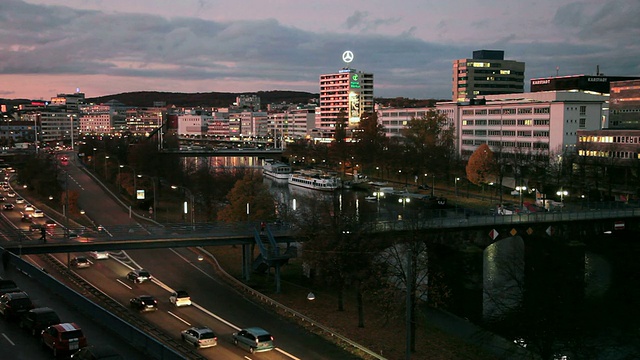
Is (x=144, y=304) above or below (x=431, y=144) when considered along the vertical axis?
below

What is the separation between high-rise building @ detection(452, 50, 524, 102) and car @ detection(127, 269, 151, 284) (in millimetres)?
126018

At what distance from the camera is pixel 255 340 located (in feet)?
72.3

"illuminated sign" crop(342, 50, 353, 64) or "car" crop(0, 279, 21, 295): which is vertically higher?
"illuminated sign" crop(342, 50, 353, 64)

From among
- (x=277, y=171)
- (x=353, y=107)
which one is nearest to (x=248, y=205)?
(x=277, y=171)

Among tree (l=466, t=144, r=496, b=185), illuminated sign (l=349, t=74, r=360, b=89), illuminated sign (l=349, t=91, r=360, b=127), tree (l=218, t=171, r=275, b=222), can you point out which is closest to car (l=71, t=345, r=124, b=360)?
tree (l=218, t=171, r=275, b=222)

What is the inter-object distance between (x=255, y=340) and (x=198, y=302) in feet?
26.2

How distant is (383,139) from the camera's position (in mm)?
103625

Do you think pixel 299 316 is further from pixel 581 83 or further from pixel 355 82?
pixel 355 82

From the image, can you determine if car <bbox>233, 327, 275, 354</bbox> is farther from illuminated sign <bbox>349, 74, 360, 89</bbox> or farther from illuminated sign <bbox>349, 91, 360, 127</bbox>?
illuminated sign <bbox>349, 74, 360, 89</bbox>

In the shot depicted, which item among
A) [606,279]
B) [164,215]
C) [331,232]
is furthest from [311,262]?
[164,215]

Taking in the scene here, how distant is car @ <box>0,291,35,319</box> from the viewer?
17.8 meters

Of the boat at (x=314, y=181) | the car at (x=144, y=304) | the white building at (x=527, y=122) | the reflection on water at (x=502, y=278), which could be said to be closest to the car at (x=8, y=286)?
the car at (x=144, y=304)

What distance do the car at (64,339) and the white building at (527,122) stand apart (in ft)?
225

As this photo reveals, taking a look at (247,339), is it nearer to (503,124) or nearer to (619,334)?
(619,334)
